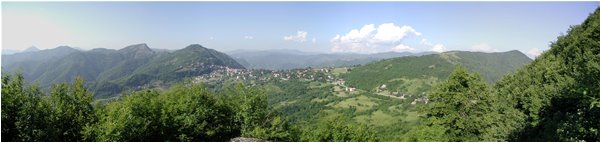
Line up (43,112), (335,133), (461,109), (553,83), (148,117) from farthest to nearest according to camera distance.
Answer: (335,133)
(461,109)
(553,83)
(148,117)
(43,112)

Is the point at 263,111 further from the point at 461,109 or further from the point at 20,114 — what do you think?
the point at 20,114

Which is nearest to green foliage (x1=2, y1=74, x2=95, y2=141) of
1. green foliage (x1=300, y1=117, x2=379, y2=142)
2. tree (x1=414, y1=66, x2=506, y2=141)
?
green foliage (x1=300, y1=117, x2=379, y2=142)

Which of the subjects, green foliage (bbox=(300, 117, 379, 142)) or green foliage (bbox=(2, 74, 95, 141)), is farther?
green foliage (bbox=(300, 117, 379, 142))

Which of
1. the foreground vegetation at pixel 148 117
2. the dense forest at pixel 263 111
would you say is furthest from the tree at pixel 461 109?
the foreground vegetation at pixel 148 117

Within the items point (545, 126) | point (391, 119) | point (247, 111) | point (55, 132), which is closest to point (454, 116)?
point (545, 126)

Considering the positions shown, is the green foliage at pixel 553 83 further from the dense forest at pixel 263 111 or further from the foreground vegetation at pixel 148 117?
the foreground vegetation at pixel 148 117

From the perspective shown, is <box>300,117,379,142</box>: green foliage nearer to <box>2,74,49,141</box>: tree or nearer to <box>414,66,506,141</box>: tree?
<box>414,66,506,141</box>: tree

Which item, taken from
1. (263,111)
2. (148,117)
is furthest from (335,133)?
(148,117)

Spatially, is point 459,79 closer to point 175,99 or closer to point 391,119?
point 175,99
